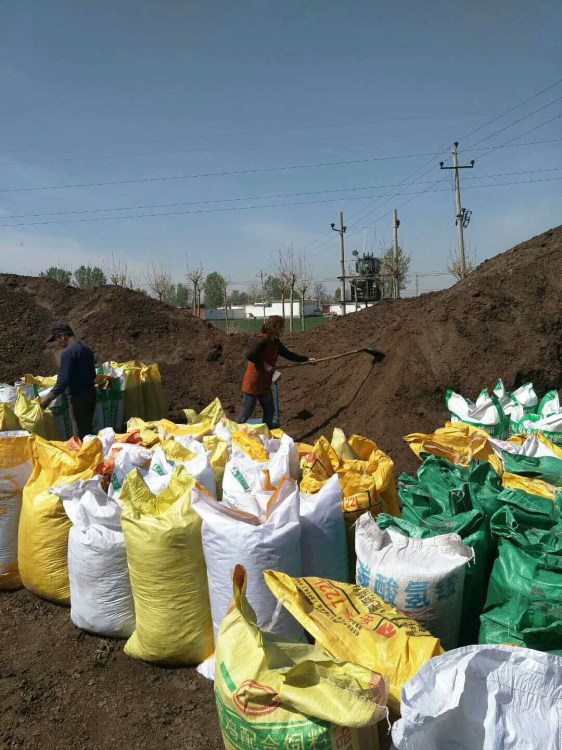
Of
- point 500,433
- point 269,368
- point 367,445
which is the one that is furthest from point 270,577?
point 269,368

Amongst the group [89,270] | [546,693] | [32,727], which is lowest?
[32,727]

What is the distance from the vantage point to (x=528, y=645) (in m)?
1.78

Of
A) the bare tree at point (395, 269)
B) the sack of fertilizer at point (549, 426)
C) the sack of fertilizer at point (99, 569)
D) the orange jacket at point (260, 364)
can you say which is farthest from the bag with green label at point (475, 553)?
the bare tree at point (395, 269)

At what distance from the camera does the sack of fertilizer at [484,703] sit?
1.27m

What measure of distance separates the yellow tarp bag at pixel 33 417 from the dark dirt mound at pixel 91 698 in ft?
7.73

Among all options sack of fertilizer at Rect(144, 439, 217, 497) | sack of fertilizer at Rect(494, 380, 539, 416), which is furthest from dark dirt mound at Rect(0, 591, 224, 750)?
sack of fertilizer at Rect(494, 380, 539, 416)

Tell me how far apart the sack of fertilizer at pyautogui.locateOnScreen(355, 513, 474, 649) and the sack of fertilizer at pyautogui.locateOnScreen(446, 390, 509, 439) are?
269cm

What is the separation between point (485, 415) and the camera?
4648mm

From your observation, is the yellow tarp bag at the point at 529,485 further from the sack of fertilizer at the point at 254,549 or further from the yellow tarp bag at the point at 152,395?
the yellow tarp bag at the point at 152,395

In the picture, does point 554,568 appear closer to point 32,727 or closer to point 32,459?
point 32,727

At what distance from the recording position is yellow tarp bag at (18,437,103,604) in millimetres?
3035

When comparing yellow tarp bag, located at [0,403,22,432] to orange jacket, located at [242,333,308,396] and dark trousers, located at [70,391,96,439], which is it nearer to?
dark trousers, located at [70,391,96,439]

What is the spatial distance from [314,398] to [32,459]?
4856 millimetres

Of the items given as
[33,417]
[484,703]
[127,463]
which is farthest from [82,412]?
[484,703]
